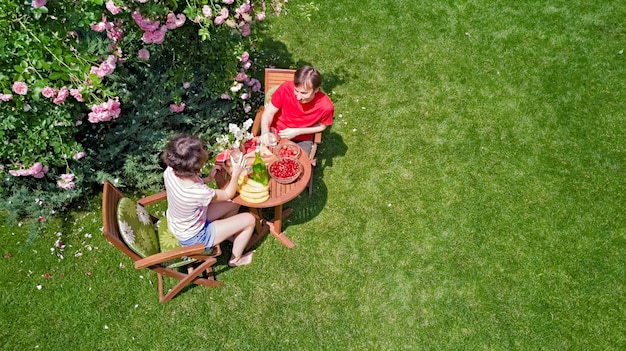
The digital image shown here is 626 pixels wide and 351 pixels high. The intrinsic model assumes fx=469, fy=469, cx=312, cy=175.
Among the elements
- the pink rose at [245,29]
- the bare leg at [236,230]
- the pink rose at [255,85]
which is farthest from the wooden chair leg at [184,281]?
the pink rose at [255,85]

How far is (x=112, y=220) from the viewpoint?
12.7 ft

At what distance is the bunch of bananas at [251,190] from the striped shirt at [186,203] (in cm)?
45

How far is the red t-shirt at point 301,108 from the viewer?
534 centimetres

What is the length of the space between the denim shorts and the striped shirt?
0.14ft

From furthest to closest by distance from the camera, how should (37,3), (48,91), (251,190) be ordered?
(251,190), (48,91), (37,3)

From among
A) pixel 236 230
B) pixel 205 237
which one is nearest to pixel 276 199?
pixel 236 230

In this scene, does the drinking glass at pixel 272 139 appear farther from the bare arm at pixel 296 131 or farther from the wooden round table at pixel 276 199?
the bare arm at pixel 296 131

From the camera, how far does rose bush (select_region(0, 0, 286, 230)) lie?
3.78 m

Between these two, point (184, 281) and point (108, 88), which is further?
point (184, 281)

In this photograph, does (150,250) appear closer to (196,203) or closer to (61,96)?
(196,203)

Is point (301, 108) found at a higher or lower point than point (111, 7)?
lower

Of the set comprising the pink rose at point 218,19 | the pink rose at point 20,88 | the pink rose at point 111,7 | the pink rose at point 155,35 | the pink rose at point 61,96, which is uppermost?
the pink rose at point 111,7

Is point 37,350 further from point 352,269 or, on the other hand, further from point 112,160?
point 352,269

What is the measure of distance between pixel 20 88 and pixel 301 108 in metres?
2.72
